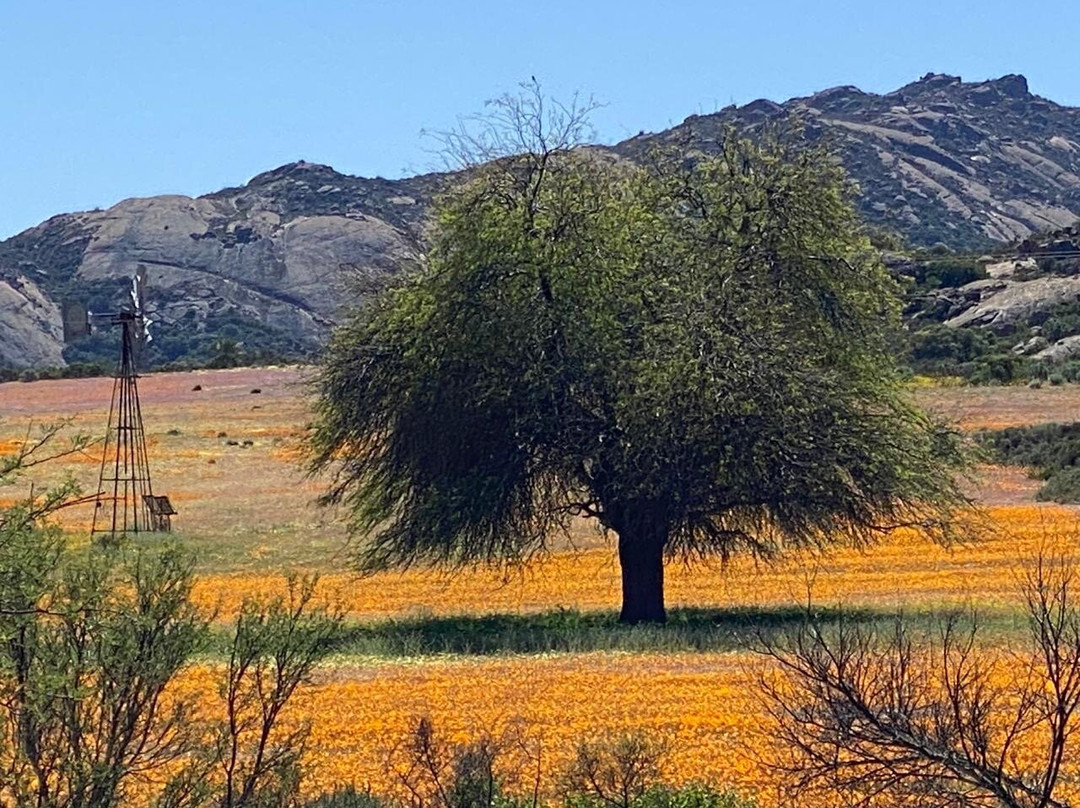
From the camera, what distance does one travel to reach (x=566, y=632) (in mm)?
22547

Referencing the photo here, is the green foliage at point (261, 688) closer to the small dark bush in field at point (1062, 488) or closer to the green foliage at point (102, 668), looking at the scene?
the green foliage at point (102, 668)

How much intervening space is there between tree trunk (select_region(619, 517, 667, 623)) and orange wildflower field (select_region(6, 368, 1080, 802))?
1.55 meters

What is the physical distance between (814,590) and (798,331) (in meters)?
4.97

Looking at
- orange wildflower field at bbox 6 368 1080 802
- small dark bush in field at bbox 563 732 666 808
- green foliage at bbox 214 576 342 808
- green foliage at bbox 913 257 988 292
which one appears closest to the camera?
small dark bush in field at bbox 563 732 666 808

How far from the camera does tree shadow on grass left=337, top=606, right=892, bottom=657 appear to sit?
21141 millimetres

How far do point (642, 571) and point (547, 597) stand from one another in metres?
4.06

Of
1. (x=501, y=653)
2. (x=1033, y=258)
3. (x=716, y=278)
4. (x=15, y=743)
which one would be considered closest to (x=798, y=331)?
(x=716, y=278)

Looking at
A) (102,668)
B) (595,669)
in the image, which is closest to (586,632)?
(595,669)

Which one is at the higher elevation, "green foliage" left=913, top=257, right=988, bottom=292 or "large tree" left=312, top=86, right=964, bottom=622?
"green foliage" left=913, top=257, right=988, bottom=292

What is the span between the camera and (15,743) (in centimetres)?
903

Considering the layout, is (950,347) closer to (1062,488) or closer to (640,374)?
(1062,488)

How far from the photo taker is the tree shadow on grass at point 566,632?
21.1 metres

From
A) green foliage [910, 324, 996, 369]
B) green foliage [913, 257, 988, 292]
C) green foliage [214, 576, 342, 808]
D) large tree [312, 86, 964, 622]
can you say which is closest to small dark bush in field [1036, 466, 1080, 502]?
large tree [312, 86, 964, 622]

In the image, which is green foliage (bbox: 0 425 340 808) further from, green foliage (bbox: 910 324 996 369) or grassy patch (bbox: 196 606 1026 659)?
green foliage (bbox: 910 324 996 369)
